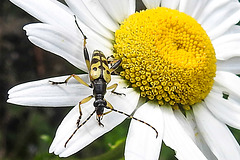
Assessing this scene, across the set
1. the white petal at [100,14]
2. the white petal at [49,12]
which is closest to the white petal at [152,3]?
the white petal at [100,14]

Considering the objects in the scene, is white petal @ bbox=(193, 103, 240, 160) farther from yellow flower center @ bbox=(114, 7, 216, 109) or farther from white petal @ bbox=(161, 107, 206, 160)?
A: white petal @ bbox=(161, 107, 206, 160)

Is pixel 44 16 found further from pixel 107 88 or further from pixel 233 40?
pixel 233 40

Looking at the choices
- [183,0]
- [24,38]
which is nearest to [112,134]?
[183,0]

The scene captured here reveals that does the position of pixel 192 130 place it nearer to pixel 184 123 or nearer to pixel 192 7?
pixel 184 123

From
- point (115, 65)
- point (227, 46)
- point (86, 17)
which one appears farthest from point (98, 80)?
point (227, 46)

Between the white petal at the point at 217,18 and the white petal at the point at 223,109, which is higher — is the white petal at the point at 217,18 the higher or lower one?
the higher one

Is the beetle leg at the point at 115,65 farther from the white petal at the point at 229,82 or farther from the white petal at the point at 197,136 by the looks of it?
the white petal at the point at 229,82

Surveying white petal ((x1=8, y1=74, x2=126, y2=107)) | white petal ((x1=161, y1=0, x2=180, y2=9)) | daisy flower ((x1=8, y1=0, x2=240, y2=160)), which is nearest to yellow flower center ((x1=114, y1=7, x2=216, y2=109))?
daisy flower ((x1=8, y1=0, x2=240, y2=160))
